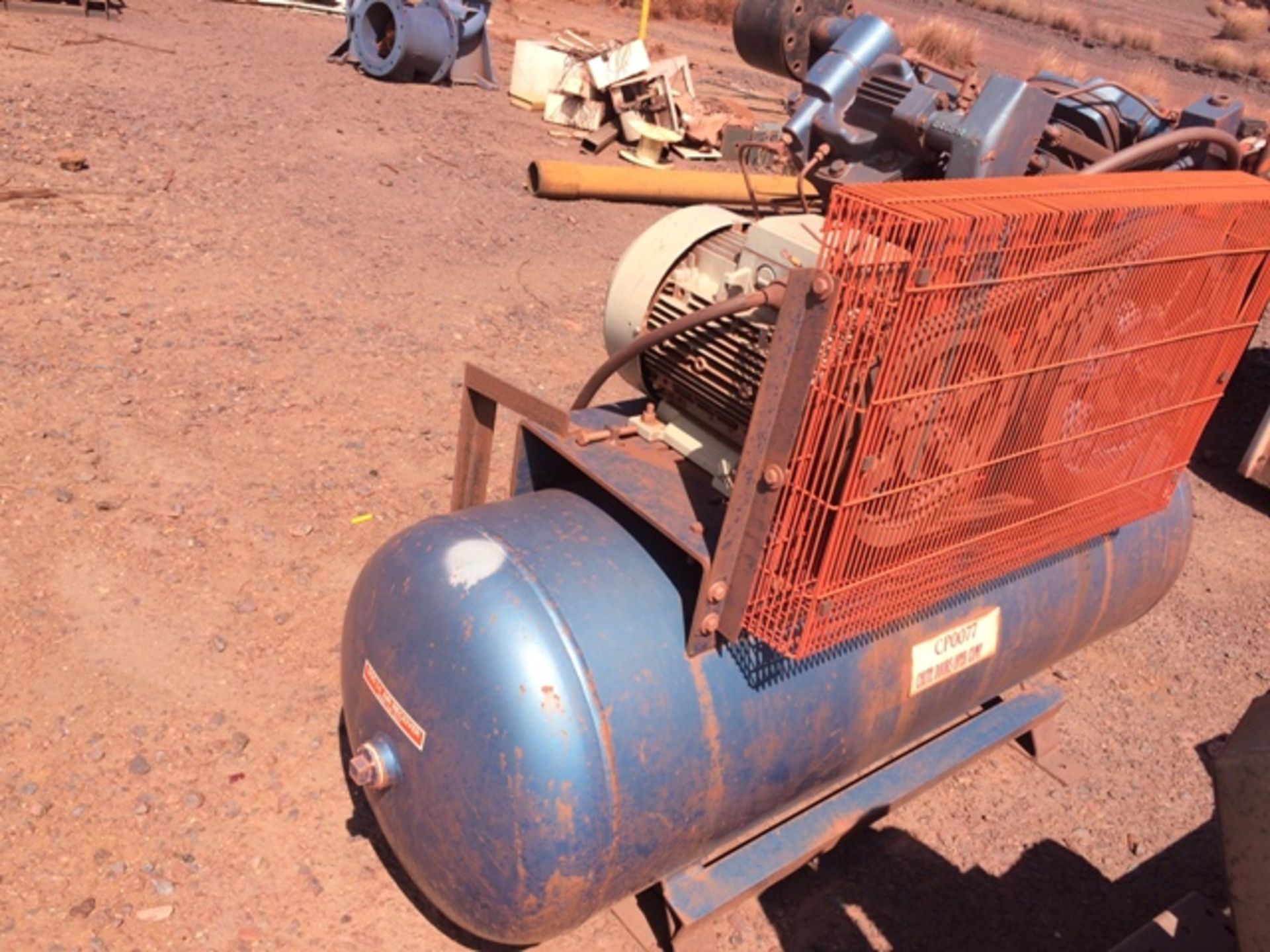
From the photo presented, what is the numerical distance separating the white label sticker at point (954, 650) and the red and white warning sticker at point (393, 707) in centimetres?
114

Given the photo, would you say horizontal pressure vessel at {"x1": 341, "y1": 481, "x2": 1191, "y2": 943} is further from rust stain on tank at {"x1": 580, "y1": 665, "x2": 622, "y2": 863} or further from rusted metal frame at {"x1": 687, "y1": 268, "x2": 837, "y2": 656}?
rusted metal frame at {"x1": 687, "y1": 268, "x2": 837, "y2": 656}

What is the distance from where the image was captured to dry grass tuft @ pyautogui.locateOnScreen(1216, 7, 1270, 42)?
2769cm

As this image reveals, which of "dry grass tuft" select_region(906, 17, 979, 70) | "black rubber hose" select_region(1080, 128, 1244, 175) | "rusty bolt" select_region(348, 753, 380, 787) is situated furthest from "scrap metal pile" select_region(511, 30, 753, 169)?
"dry grass tuft" select_region(906, 17, 979, 70)

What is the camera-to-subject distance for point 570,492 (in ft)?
7.84

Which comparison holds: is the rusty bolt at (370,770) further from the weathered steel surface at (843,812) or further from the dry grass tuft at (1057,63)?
the dry grass tuft at (1057,63)

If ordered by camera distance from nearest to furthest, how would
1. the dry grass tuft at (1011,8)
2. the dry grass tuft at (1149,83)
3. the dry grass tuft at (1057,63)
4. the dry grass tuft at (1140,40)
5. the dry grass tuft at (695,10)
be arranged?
the dry grass tuft at (1149,83)
the dry grass tuft at (695,10)
the dry grass tuft at (1057,63)
the dry grass tuft at (1140,40)
the dry grass tuft at (1011,8)

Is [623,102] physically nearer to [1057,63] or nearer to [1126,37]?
[1057,63]

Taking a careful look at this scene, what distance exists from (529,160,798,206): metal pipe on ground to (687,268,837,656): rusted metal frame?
4.80 meters

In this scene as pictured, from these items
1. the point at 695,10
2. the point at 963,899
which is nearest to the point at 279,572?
the point at 963,899

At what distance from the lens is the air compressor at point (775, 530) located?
6.22ft

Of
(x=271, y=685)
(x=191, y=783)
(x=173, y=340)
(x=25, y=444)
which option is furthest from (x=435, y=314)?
(x=191, y=783)

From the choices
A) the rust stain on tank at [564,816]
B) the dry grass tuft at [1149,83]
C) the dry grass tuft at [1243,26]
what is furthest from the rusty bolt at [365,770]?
the dry grass tuft at [1243,26]

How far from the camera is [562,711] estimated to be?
190 centimetres

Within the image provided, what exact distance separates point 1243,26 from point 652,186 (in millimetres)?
27706
